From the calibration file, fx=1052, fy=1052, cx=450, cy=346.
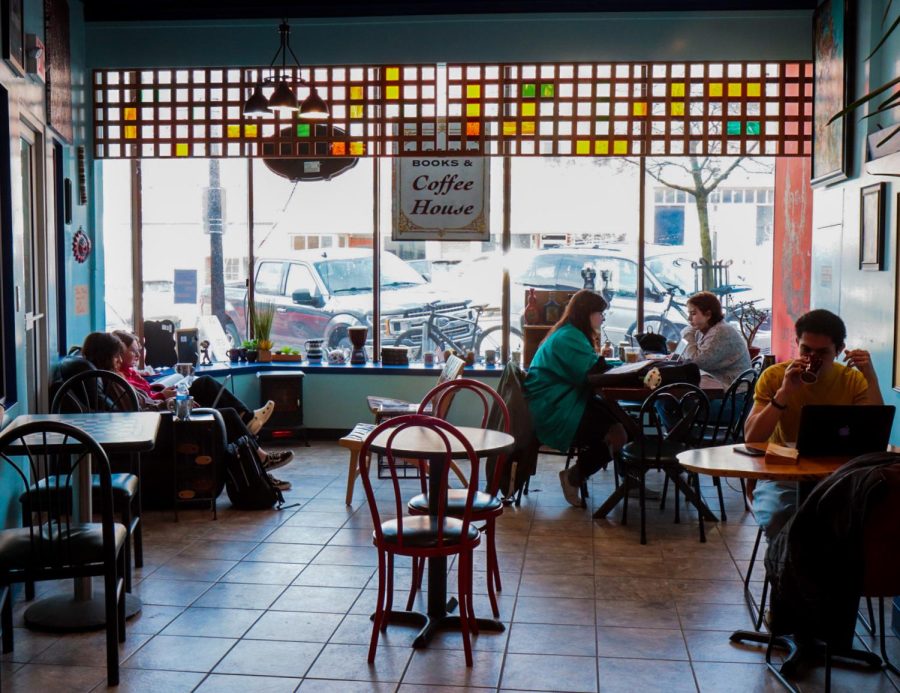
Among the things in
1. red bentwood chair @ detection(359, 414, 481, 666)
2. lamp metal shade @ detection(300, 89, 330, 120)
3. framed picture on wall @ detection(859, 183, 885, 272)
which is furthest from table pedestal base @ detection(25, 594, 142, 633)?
framed picture on wall @ detection(859, 183, 885, 272)

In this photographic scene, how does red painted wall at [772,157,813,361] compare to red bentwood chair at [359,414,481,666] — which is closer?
red bentwood chair at [359,414,481,666]

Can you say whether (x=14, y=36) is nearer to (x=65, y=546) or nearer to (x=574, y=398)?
(x=65, y=546)

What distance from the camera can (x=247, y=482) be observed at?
20.5 feet

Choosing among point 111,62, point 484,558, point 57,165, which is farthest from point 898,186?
point 111,62

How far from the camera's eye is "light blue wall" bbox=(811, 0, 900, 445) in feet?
18.1

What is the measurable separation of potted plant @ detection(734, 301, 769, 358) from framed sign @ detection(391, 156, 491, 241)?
215 cm

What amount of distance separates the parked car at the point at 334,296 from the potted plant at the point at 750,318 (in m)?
2.20

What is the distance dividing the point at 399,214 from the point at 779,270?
3102 mm

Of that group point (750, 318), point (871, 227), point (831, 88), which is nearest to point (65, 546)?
point (871, 227)

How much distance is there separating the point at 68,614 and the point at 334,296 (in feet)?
16.3

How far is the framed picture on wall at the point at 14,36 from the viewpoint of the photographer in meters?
4.86

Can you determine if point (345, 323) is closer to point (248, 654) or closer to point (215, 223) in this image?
point (215, 223)

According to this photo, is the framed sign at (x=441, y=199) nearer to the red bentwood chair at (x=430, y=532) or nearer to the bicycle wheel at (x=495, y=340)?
the bicycle wheel at (x=495, y=340)

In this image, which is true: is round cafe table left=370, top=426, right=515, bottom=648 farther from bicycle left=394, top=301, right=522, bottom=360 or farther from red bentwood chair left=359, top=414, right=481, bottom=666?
bicycle left=394, top=301, right=522, bottom=360
